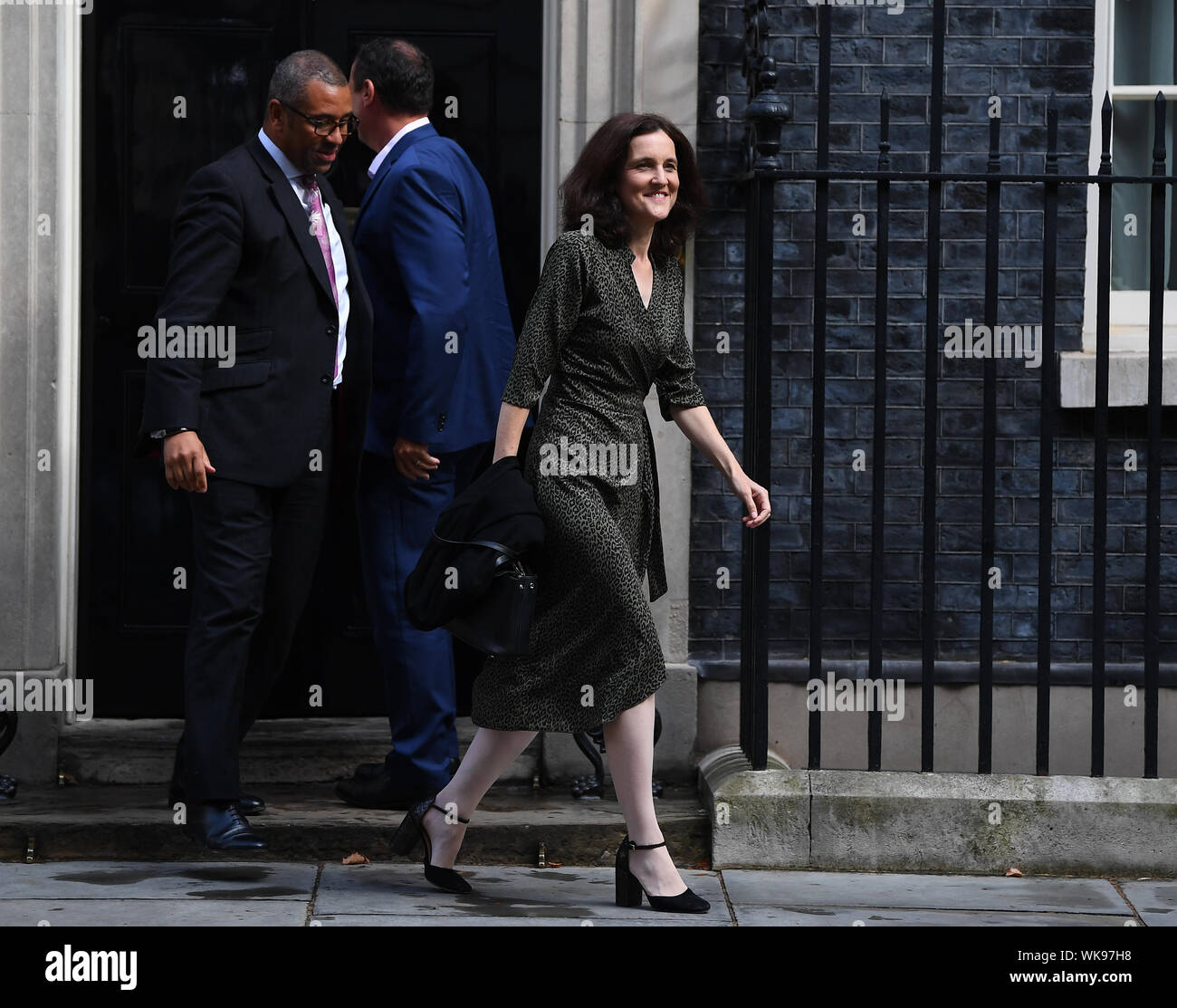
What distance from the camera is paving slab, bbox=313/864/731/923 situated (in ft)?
15.4

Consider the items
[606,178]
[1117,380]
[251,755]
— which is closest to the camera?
[606,178]

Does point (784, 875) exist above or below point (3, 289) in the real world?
below

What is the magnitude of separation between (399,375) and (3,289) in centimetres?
138

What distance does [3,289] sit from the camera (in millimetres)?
5715

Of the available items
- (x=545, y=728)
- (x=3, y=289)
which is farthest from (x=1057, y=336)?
(x=3, y=289)

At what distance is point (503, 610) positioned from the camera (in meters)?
4.47

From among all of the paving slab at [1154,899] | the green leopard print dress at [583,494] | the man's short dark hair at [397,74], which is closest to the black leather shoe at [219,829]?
the green leopard print dress at [583,494]

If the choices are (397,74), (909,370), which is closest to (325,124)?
(397,74)

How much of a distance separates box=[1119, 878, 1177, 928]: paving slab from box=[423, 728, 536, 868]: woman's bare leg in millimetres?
1760

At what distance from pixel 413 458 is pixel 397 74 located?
3.82 ft

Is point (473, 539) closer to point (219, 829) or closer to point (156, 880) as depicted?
point (219, 829)

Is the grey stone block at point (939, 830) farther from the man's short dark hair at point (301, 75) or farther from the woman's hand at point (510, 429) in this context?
the man's short dark hair at point (301, 75)

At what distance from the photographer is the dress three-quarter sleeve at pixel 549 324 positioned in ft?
15.1

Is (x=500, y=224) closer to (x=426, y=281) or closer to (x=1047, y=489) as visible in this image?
(x=426, y=281)
